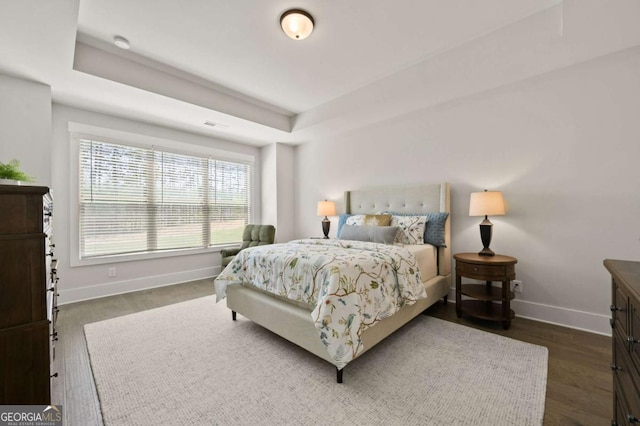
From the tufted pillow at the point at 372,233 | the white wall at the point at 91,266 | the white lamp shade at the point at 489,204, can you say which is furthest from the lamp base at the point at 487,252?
the white wall at the point at 91,266

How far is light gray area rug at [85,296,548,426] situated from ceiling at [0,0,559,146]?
252cm

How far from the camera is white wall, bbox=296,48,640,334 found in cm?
235

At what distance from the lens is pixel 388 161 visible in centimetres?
390

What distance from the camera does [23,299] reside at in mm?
1132

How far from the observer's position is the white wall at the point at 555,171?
Result: 235 centimetres

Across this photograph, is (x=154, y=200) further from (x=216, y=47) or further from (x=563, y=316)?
(x=563, y=316)

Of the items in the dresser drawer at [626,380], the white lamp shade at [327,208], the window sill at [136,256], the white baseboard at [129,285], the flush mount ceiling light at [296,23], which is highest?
the flush mount ceiling light at [296,23]

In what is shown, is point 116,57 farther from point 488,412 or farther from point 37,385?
point 488,412

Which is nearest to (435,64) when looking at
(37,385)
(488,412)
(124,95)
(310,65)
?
(310,65)

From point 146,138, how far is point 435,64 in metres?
4.00

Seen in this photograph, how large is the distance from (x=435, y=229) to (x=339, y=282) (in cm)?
187

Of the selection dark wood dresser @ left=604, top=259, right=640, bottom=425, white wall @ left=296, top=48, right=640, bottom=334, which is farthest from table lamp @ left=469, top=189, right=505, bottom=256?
dark wood dresser @ left=604, top=259, right=640, bottom=425

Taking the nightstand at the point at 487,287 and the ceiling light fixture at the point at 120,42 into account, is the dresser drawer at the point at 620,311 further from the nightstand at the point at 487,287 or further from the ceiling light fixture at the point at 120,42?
the ceiling light fixture at the point at 120,42

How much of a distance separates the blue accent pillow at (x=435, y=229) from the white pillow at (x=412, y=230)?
60mm
